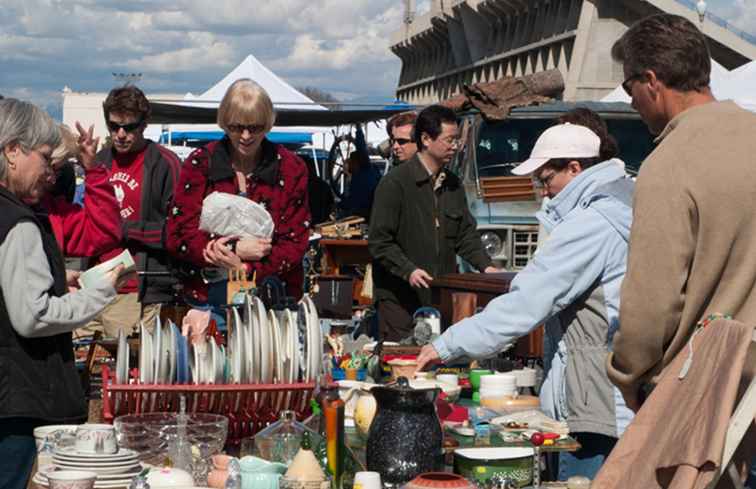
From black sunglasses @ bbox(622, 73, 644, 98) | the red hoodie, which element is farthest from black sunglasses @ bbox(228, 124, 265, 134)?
black sunglasses @ bbox(622, 73, 644, 98)

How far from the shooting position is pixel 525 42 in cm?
6462

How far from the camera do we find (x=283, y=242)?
18.6ft

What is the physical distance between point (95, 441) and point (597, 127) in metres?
2.27

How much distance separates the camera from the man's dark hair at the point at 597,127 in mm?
4854

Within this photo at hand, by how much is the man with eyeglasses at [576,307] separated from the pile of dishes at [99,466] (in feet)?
4.18

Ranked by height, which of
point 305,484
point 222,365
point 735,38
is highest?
point 735,38

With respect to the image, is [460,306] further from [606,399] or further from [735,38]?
[735,38]

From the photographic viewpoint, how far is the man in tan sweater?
330 cm

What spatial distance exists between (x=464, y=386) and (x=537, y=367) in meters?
0.92

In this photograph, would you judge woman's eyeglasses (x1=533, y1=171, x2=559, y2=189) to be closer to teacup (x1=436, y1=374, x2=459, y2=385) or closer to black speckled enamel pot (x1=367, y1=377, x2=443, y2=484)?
teacup (x1=436, y1=374, x2=459, y2=385)

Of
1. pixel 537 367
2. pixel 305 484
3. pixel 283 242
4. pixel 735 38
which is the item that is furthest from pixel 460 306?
pixel 735 38

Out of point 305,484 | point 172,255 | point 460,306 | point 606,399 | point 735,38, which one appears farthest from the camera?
point 735,38

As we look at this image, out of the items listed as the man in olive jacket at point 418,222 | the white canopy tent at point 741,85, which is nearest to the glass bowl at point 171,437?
the man in olive jacket at point 418,222

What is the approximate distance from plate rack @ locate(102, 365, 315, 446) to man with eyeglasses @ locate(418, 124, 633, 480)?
0.62 meters
